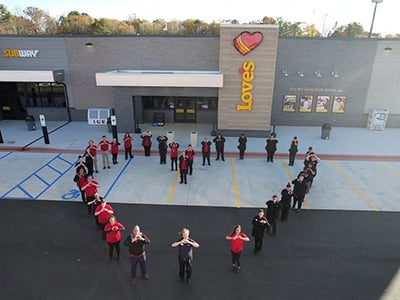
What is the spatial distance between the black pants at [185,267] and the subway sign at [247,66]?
1240cm

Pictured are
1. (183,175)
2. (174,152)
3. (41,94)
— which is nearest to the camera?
(183,175)

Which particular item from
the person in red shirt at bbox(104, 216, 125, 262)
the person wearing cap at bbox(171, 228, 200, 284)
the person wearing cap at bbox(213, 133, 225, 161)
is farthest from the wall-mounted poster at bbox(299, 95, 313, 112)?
the person in red shirt at bbox(104, 216, 125, 262)

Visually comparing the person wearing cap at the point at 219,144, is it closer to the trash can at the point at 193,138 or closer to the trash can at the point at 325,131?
the trash can at the point at 193,138

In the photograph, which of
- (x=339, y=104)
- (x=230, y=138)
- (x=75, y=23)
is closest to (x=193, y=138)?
(x=230, y=138)

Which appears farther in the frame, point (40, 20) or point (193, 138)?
point (40, 20)

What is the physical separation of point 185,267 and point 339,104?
716 inches

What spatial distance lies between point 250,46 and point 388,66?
10.5 m

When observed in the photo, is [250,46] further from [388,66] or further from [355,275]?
[355,275]

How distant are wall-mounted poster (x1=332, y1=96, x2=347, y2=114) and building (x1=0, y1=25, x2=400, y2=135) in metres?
0.07

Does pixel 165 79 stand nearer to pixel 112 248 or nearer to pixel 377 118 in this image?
pixel 112 248

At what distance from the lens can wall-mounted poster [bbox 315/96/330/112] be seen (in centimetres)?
2080

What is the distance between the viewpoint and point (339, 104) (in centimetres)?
2086

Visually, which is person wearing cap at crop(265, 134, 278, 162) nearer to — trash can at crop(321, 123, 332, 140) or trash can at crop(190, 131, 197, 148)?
trash can at crop(190, 131, 197, 148)

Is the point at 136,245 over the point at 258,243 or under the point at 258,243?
over
